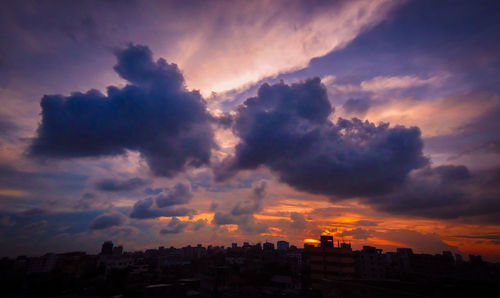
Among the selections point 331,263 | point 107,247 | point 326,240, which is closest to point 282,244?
point 107,247

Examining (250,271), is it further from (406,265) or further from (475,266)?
(475,266)

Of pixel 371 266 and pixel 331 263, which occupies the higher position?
pixel 331 263

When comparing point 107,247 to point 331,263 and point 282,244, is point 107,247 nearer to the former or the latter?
point 331,263

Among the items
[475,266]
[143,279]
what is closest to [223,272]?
[143,279]

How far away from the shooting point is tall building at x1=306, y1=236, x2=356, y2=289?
5559cm

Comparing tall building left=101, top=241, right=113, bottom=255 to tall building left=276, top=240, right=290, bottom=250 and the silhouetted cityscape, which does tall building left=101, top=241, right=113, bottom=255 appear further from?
tall building left=276, top=240, right=290, bottom=250

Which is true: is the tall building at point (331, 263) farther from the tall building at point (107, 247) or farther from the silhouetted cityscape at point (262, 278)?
the tall building at point (107, 247)

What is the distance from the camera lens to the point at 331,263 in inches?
2251

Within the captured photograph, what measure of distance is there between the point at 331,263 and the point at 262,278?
758 inches

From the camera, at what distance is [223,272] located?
2124 inches

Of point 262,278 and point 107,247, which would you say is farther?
point 107,247

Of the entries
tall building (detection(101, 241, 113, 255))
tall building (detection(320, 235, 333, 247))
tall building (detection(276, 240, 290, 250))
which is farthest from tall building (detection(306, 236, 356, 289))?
tall building (detection(276, 240, 290, 250))

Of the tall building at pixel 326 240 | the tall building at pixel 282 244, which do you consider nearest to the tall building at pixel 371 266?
the tall building at pixel 326 240

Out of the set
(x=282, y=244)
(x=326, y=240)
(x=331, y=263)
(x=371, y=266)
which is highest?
(x=326, y=240)
